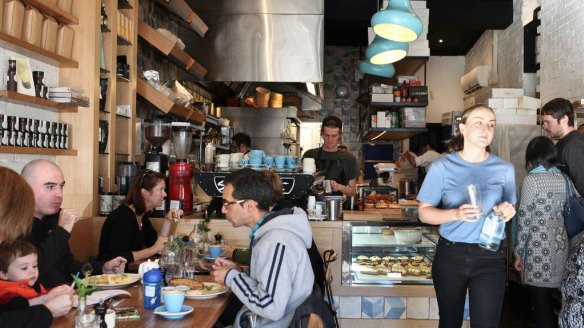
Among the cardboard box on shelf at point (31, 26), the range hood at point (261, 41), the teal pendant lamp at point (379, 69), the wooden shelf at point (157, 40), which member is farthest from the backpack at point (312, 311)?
the teal pendant lamp at point (379, 69)

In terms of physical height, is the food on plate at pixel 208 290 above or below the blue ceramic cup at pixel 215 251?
below

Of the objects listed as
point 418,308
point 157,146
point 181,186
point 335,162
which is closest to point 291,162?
point 181,186

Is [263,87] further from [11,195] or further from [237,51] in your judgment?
[11,195]

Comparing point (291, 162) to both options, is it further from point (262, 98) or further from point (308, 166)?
point (262, 98)

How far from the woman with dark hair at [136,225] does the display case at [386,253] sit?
4.54ft

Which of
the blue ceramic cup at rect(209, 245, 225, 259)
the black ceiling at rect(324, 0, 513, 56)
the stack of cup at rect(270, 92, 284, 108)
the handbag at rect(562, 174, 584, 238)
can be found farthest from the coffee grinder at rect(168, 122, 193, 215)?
the stack of cup at rect(270, 92, 284, 108)

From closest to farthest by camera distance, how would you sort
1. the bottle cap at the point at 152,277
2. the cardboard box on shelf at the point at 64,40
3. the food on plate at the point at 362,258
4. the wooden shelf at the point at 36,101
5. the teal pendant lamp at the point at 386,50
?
the bottle cap at the point at 152,277
the wooden shelf at the point at 36,101
the cardboard box on shelf at the point at 64,40
the food on plate at the point at 362,258
the teal pendant lamp at the point at 386,50

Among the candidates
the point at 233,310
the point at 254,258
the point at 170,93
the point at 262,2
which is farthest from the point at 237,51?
the point at 254,258

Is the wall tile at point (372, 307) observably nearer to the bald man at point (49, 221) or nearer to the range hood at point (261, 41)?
the bald man at point (49, 221)

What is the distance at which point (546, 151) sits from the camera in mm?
4758

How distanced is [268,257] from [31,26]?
248 centimetres

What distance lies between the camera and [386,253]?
502cm

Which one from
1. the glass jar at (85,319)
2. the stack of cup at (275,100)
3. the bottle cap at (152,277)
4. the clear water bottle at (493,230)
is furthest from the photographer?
the stack of cup at (275,100)

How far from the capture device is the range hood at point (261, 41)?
732 centimetres
